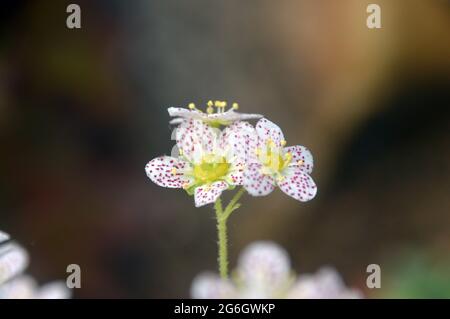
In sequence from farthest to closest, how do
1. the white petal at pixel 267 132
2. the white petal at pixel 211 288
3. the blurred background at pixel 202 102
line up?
the blurred background at pixel 202 102
the white petal at pixel 267 132
the white petal at pixel 211 288

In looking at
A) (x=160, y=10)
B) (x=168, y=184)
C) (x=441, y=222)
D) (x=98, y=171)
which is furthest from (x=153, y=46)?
(x=168, y=184)

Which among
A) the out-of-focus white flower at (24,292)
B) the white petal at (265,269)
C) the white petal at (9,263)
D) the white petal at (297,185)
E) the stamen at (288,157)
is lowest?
the out-of-focus white flower at (24,292)

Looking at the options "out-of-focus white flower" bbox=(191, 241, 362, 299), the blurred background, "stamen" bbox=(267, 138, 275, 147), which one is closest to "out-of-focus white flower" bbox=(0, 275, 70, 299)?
"out-of-focus white flower" bbox=(191, 241, 362, 299)

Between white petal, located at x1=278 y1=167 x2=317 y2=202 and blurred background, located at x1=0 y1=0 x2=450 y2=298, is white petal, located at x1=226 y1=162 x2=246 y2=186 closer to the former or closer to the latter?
white petal, located at x1=278 y1=167 x2=317 y2=202

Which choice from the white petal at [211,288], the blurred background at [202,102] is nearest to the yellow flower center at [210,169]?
the white petal at [211,288]

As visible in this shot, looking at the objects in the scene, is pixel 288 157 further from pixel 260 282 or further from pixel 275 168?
pixel 260 282

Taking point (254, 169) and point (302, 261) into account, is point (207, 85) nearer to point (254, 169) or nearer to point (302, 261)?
point (302, 261)

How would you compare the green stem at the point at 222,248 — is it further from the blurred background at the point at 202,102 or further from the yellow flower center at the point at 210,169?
the blurred background at the point at 202,102
